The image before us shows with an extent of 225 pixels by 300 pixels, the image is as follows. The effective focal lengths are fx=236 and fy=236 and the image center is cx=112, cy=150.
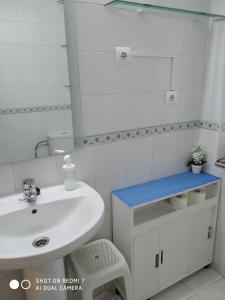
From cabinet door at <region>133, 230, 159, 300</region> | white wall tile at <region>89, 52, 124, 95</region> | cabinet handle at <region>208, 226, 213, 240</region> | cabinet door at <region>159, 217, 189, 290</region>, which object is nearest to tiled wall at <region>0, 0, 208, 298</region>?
white wall tile at <region>89, 52, 124, 95</region>

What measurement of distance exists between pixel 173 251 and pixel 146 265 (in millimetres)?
220

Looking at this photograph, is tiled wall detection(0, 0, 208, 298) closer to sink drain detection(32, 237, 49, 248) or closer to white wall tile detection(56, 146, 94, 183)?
white wall tile detection(56, 146, 94, 183)

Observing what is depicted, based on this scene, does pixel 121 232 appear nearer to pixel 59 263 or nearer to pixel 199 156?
pixel 59 263

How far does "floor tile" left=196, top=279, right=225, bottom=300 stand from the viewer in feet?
5.16

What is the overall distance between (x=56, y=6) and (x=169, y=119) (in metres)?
0.90

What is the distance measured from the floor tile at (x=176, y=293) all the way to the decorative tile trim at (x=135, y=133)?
1.08 m

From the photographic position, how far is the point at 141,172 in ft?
4.99

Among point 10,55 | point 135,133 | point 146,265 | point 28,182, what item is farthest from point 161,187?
point 10,55

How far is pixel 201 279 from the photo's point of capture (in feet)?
5.64

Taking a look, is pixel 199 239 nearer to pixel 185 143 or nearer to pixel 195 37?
pixel 185 143

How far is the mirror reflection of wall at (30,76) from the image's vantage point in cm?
102

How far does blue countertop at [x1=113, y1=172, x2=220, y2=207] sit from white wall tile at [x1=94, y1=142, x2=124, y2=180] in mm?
134

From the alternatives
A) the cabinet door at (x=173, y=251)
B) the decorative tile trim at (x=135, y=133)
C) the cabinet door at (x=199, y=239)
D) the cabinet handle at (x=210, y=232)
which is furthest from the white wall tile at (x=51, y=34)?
the cabinet handle at (x=210, y=232)

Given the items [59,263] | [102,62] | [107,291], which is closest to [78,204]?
[59,263]
